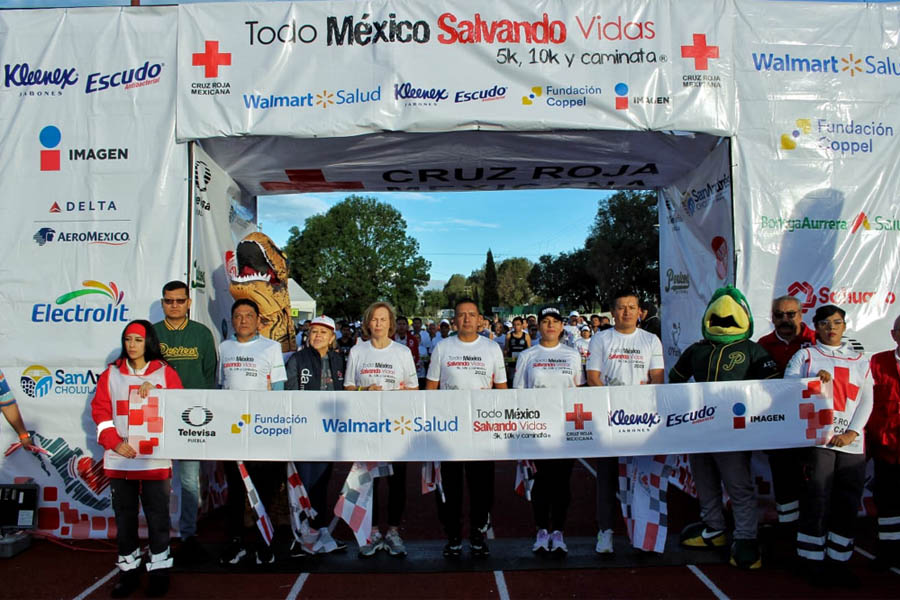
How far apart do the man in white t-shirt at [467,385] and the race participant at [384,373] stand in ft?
0.77

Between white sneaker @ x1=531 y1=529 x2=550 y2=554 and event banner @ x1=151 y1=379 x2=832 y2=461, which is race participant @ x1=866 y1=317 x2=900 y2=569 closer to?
event banner @ x1=151 y1=379 x2=832 y2=461

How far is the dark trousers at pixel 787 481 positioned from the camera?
4336 millimetres

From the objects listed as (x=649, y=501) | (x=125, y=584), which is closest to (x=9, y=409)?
(x=125, y=584)

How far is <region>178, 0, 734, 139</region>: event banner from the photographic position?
486 centimetres

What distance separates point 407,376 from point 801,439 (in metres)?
2.77

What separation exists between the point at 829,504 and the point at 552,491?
1835 mm

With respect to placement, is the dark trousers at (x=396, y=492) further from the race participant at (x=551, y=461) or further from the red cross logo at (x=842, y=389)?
the red cross logo at (x=842, y=389)

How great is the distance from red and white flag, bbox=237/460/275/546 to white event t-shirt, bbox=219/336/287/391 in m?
0.55

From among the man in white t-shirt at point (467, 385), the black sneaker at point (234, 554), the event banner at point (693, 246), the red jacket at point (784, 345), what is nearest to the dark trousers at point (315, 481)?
the black sneaker at point (234, 554)

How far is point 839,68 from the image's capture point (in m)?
5.18

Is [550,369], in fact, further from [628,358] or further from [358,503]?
[358,503]

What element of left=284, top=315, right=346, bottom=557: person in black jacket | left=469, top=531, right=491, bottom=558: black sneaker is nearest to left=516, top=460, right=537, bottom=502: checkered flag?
left=469, top=531, right=491, bottom=558: black sneaker

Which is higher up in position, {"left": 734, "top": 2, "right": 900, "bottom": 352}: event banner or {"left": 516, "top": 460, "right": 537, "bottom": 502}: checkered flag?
{"left": 734, "top": 2, "right": 900, "bottom": 352}: event banner

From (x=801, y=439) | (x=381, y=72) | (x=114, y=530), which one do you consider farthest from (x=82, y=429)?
(x=801, y=439)
